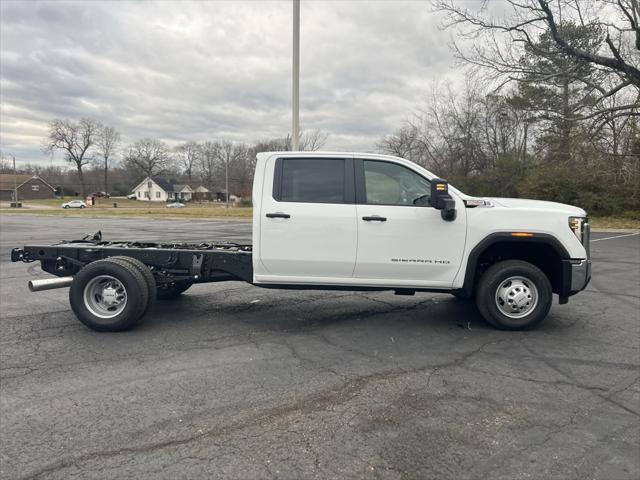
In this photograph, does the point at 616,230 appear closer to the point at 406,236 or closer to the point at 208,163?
the point at 406,236

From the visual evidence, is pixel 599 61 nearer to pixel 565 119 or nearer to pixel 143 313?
pixel 565 119

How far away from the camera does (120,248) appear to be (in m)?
5.71

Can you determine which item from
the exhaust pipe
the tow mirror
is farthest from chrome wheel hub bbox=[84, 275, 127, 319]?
the tow mirror

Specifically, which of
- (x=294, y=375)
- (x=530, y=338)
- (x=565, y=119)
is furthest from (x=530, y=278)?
(x=565, y=119)

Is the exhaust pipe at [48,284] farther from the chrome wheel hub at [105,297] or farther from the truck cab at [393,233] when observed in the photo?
the truck cab at [393,233]

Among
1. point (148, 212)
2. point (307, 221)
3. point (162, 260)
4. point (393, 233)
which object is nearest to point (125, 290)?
point (162, 260)

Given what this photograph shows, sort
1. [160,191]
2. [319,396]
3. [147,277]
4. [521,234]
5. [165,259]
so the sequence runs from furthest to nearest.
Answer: [160,191]
[165,259]
[147,277]
[521,234]
[319,396]

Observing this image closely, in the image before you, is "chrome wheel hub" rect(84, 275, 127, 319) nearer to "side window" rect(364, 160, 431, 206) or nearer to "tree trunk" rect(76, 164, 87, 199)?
"side window" rect(364, 160, 431, 206)

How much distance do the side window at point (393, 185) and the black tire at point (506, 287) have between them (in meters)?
1.19

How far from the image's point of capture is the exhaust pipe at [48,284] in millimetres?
5316

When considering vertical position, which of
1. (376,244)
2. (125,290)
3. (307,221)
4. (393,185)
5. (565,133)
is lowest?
(125,290)

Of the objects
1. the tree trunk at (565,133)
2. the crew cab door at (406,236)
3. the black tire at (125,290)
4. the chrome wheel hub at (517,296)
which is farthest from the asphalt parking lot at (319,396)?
the tree trunk at (565,133)

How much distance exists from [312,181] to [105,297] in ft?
9.10

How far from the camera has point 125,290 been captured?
17.0ft
